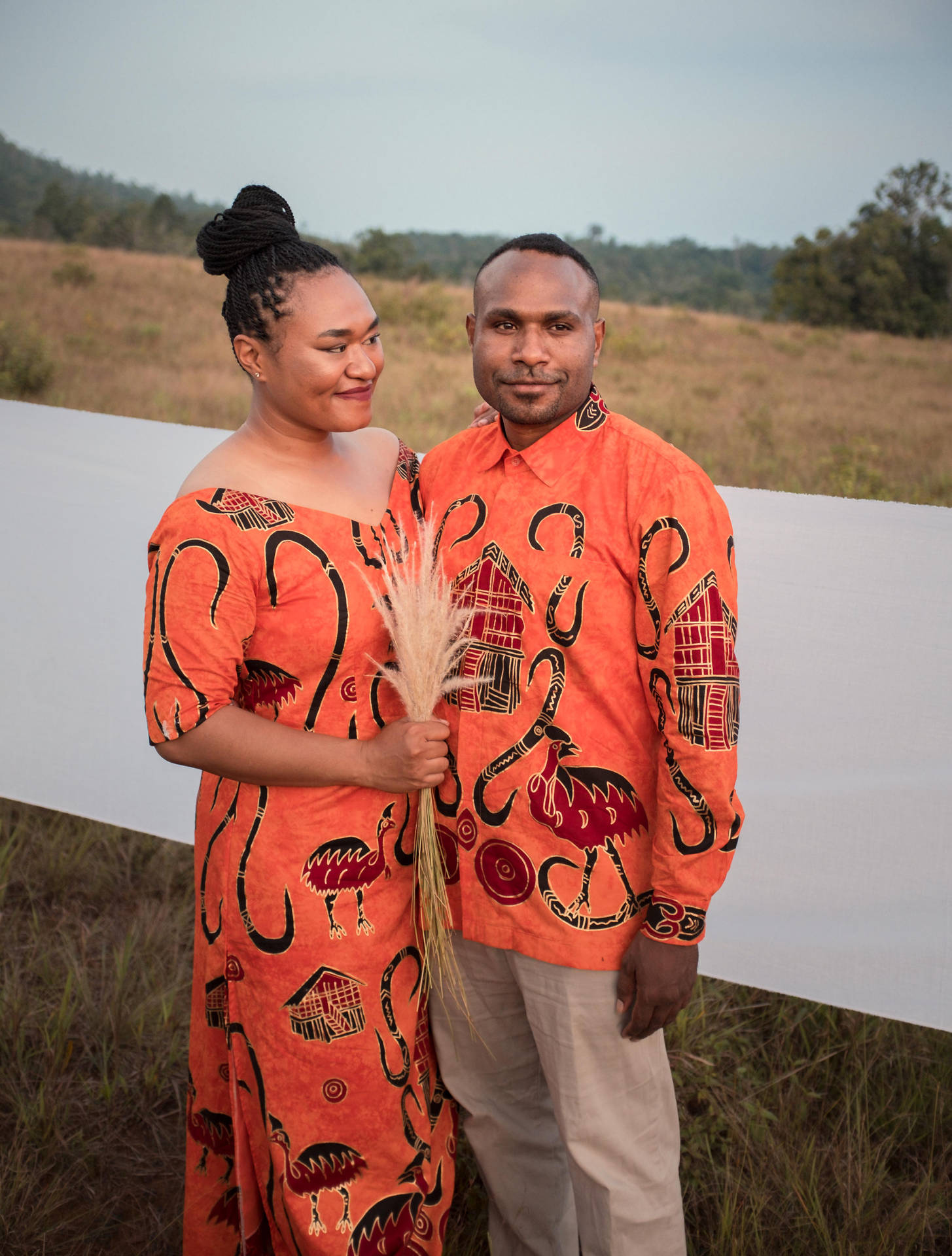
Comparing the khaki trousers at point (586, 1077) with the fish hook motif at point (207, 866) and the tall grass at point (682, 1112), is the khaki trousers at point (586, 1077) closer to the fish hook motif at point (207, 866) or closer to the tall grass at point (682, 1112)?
the fish hook motif at point (207, 866)

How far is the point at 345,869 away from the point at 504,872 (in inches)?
11.5

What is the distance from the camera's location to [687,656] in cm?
154

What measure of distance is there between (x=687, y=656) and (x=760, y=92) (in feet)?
135

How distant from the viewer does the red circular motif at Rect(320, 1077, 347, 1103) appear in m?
1.81

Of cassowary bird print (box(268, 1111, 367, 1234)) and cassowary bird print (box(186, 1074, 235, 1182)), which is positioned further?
cassowary bird print (box(186, 1074, 235, 1182))

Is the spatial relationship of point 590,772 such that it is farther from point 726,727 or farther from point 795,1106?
point 795,1106

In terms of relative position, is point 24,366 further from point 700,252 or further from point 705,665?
point 700,252

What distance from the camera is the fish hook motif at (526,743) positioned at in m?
1.66

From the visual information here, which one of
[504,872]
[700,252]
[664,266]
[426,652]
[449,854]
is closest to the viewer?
[426,652]

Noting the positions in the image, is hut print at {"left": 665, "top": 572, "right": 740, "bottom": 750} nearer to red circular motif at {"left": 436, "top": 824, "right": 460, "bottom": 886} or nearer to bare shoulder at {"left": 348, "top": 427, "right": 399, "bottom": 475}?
red circular motif at {"left": 436, "top": 824, "right": 460, "bottom": 886}

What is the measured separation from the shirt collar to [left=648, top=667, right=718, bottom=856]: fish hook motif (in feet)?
1.25

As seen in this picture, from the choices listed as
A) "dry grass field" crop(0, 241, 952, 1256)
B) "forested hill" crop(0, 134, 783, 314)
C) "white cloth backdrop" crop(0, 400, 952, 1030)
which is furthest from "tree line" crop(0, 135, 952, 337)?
"white cloth backdrop" crop(0, 400, 952, 1030)

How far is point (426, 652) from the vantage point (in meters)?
1.64

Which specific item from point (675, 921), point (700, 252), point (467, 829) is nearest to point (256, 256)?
point (467, 829)
